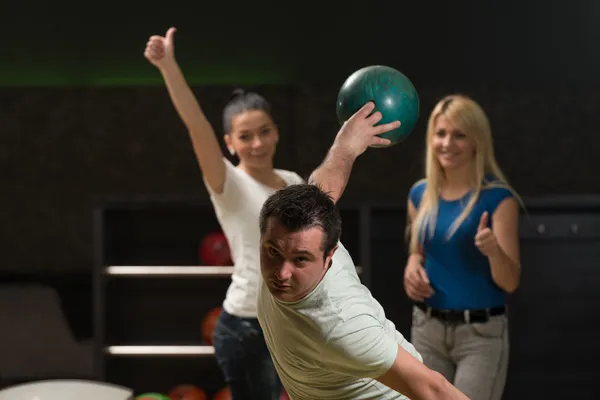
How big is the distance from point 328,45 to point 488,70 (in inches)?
40.7

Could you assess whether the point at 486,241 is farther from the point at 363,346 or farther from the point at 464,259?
the point at 363,346

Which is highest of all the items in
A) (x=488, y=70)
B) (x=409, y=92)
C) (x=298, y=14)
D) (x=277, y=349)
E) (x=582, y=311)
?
(x=298, y=14)

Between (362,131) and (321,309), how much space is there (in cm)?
68

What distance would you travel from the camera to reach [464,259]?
324 centimetres

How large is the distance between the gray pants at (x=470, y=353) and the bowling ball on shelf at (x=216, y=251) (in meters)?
1.79

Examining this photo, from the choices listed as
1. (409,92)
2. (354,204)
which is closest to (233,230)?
(409,92)

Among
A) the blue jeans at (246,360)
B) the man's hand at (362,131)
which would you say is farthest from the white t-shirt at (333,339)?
the blue jeans at (246,360)

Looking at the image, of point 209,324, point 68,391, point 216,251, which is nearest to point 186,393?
point 209,324

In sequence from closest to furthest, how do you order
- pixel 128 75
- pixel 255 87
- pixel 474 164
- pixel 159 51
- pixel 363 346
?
pixel 363 346
pixel 159 51
pixel 474 164
pixel 255 87
pixel 128 75

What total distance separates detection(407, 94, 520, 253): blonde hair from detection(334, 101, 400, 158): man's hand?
86 cm

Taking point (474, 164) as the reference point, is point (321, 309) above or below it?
below

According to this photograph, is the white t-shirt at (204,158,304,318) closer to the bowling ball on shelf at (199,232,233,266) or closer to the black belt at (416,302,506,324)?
the black belt at (416,302,506,324)

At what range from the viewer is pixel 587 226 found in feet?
15.7

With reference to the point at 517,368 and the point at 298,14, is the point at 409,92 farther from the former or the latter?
the point at 298,14
